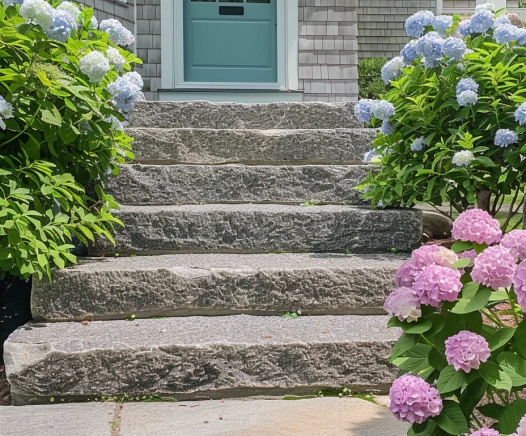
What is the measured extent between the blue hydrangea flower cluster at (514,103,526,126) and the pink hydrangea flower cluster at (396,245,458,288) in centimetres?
127

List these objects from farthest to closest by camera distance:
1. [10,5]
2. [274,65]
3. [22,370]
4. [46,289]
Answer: [274,65] < [46,289] < [10,5] < [22,370]

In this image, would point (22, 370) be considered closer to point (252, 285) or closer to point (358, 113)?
point (252, 285)

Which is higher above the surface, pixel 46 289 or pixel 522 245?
pixel 522 245

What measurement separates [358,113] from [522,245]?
180cm

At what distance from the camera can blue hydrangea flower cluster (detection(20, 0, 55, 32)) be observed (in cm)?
179

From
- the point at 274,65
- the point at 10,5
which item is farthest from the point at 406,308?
the point at 274,65

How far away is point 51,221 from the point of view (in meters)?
1.98

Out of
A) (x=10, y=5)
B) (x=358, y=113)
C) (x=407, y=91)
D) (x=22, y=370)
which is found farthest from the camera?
(x=358, y=113)

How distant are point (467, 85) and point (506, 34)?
273 millimetres

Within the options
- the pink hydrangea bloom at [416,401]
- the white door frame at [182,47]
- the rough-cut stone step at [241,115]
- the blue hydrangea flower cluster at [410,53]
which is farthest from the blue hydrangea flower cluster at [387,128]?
the white door frame at [182,47]

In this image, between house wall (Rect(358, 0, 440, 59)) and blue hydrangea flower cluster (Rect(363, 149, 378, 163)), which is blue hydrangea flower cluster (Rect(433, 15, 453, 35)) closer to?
blue hydrangea flower cluster (Rect(363, 149, 378, 163))

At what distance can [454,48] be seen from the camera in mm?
2359

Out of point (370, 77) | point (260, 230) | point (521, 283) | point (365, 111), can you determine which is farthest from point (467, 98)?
point (370, 77)

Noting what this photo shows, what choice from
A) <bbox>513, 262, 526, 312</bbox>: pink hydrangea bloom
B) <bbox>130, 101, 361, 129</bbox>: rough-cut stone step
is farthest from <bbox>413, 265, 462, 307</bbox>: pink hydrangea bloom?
<bbox>130, 101, 361, 129</bbox>: rough-cut stone step
